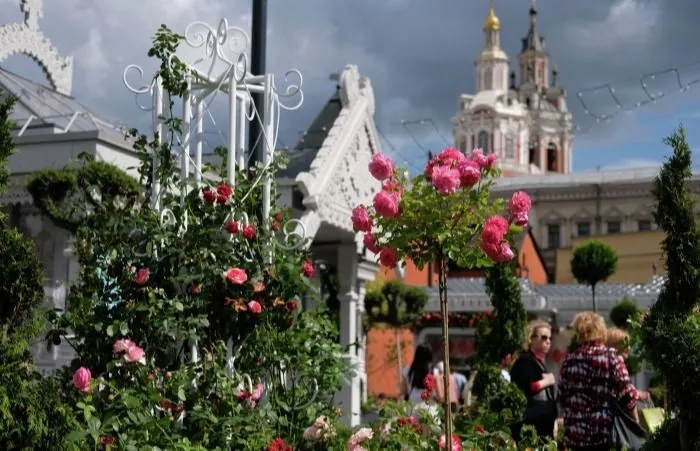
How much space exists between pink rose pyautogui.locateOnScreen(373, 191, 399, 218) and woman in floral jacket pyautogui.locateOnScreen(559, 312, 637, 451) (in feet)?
6.87

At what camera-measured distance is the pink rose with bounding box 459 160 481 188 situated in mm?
5383

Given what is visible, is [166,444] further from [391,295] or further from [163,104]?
[391,295]

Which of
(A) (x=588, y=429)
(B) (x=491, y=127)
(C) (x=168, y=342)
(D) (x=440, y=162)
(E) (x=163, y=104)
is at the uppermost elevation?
(B) (x=491, y=127)

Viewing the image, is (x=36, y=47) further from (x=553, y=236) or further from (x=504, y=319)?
(x=553, y=236)

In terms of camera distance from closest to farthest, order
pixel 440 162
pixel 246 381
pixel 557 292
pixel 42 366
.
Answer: pixel 440 162 → pixel 246 381 → pixel 42 366 → pixel 557 292

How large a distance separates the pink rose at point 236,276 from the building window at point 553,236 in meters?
59.7

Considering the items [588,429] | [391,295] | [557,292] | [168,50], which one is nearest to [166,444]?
[168,50]

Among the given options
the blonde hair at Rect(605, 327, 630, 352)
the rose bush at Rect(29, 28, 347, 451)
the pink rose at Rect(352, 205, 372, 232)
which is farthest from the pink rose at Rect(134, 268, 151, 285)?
the blonde hair at Rect(605, 327, 630, 352)

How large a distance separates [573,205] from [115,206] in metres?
55.9

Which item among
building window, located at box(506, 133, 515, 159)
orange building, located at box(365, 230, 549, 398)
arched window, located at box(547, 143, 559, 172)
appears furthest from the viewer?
arched window, located at box(547, 143, 559, 172)

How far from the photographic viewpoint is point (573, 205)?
63.6m

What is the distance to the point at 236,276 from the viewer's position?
19.1 ft

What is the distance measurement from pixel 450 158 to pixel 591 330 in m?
1.96

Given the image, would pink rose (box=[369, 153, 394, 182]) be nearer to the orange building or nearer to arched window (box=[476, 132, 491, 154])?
the orange building
